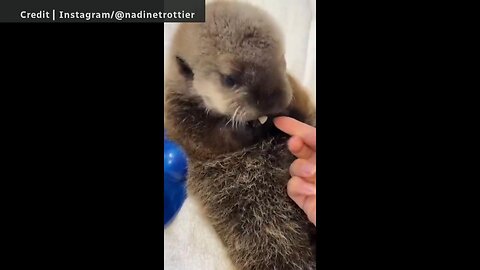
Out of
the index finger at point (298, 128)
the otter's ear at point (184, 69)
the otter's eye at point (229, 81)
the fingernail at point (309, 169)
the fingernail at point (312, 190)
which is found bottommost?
the fingernail at point (312, 190)

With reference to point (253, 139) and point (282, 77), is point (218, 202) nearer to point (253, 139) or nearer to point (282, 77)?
point (253, 139)

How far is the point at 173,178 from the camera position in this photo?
96 cm

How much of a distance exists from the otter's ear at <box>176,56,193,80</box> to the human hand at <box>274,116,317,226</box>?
21 cm

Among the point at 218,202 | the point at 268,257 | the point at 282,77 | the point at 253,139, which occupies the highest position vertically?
the point at 282,77

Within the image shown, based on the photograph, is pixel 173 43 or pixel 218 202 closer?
pixel 173 43

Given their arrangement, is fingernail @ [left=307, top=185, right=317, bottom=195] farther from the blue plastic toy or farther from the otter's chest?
the blue plastic toy

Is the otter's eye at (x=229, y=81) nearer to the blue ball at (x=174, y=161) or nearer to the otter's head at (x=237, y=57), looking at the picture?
the otter's head at (x=237, y=57)

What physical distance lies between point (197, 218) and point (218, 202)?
0.06 m

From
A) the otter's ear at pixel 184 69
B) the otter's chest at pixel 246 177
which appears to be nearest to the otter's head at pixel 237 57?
the otter's ear at pixel 184 69

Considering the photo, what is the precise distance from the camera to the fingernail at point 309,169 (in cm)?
98

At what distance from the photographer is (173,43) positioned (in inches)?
35.9

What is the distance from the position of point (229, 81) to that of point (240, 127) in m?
0.11

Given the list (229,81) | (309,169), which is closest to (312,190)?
(309,169)
